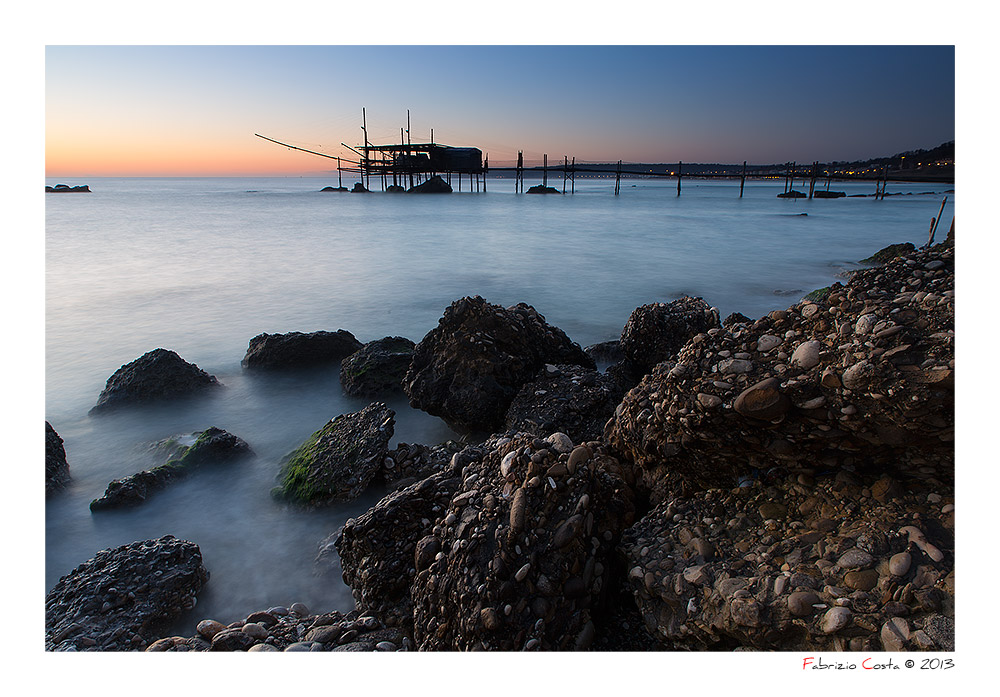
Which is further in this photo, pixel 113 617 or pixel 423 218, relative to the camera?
pixel 423 218

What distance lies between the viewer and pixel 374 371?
562 cm

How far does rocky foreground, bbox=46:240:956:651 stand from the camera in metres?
1.79

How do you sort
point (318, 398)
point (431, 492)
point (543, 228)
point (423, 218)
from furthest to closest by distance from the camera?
point (423, 218), point (543, 228), point (318, 398), point (431, 492)

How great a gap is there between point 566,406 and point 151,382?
4076 mm

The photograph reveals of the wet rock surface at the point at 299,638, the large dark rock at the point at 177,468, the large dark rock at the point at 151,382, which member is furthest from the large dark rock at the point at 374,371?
the wet rock surface at the point at 299,638

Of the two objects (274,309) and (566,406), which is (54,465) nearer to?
(566,406)

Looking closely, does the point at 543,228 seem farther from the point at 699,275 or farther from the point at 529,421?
the point at 529,421

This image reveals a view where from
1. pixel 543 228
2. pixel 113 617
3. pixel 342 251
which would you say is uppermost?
pixel 543 228

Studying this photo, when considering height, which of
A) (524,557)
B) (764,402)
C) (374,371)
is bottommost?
(524,557)

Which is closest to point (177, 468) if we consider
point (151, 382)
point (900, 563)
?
point (151, 382)

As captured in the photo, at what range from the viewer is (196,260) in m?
13.6

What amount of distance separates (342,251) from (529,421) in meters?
13.2

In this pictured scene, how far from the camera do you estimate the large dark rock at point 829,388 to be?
180 cm
